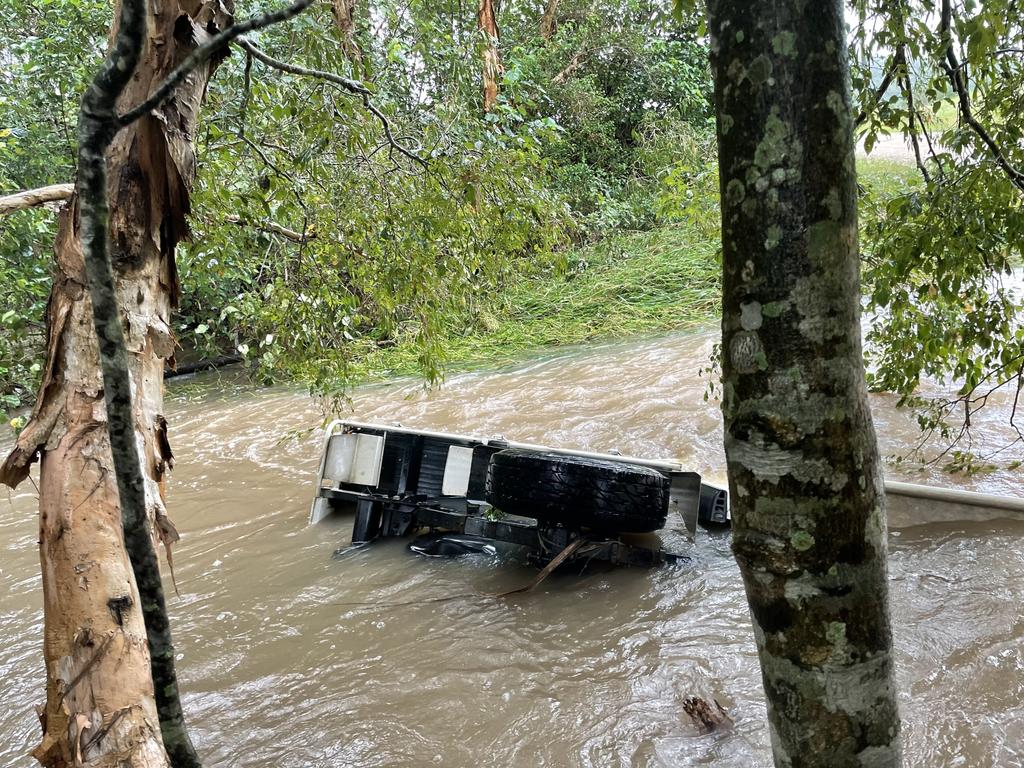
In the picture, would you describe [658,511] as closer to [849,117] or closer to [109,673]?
[109,673]

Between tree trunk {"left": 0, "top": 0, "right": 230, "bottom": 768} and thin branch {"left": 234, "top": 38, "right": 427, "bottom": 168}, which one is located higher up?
thin branch {"left": 234, "top": 38, "right": 427, "bottom": 168}

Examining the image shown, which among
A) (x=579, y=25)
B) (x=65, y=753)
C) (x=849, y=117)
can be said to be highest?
(x=579, y=25)

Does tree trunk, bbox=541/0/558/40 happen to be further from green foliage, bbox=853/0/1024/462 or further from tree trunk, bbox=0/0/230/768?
tree trunk, bbox=0/0/230/768

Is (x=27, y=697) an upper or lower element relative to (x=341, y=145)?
lower

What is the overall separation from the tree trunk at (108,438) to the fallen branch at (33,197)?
0.23 meters

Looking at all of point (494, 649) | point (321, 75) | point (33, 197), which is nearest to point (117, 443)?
point (33, 197)

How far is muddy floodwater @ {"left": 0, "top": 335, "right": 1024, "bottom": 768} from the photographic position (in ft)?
10.7

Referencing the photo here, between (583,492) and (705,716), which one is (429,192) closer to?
(583,492)

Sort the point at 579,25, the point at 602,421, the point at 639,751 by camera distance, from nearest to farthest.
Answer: the point at 639,751 → the point at 602,421 → the point at 579,25

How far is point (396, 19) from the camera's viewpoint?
5.84 meters

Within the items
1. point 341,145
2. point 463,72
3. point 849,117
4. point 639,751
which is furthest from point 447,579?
point 849,117

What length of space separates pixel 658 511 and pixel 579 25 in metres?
17.2

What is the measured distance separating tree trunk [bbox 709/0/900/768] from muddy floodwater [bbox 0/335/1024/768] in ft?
7.41

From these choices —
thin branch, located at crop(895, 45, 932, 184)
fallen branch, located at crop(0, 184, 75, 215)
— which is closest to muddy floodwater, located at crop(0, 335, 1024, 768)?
thin branch, located at crop(895, 45, 932, 184)
